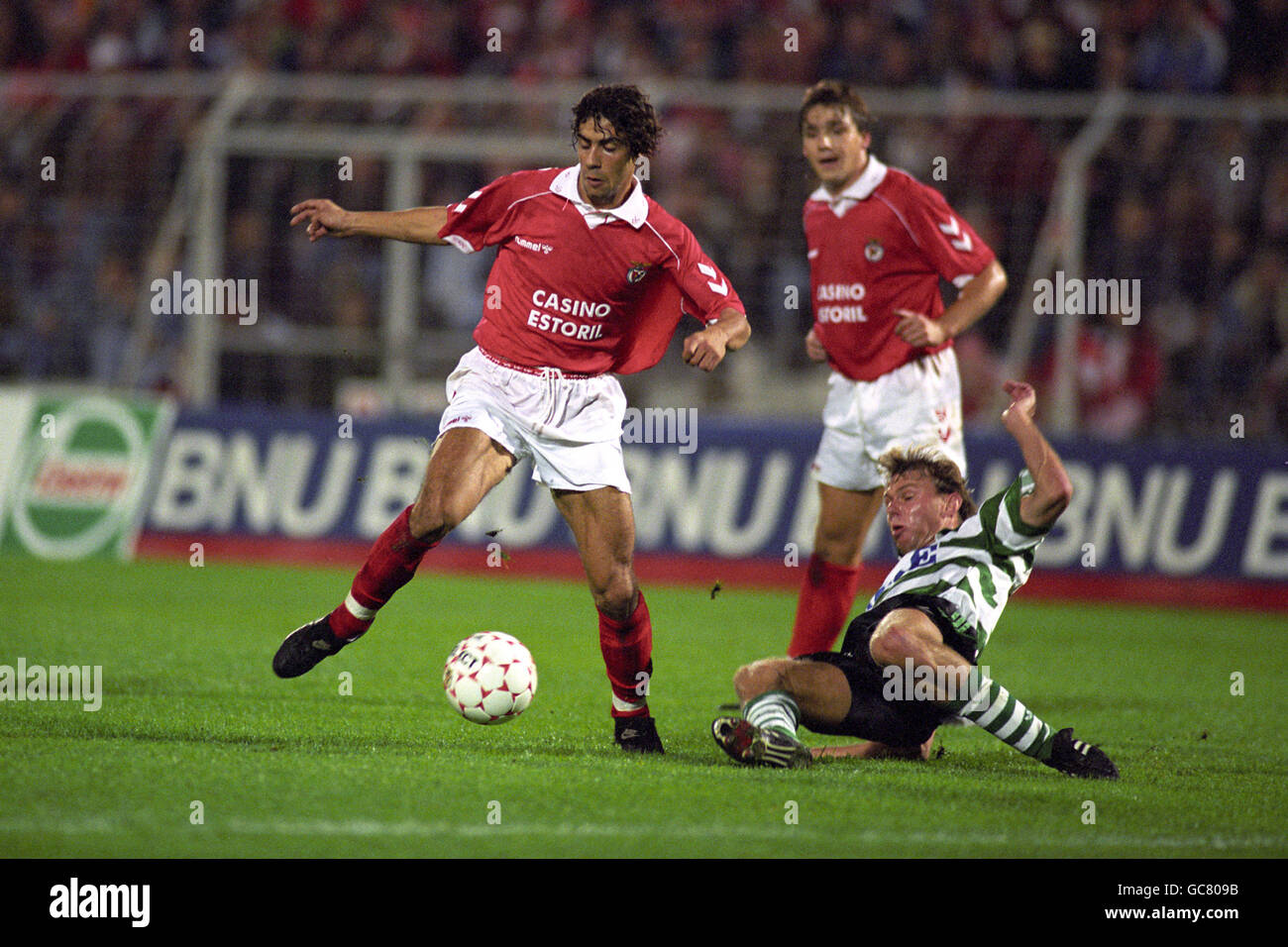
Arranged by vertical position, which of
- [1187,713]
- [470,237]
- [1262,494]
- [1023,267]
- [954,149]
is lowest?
[1187,713]

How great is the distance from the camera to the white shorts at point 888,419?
22.4 ft

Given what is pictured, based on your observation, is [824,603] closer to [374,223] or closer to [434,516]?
[434,516]

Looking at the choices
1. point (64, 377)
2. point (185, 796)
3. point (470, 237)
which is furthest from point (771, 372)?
point (185, 796)

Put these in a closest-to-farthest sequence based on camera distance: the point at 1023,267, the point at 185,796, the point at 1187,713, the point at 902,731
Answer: the point at 185,796
the point at 902,731
the point at 1187,713
the point at 1023,267

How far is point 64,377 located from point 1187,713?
9.31 m

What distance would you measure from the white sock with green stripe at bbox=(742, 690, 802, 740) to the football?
811mm

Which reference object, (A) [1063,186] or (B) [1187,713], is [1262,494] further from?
(B) [1187,713]

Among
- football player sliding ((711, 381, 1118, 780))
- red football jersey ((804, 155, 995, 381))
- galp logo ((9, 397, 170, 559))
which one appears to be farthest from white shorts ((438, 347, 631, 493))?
galp logo ((9, 397, 170, 559))

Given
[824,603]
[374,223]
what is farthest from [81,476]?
[824,603]

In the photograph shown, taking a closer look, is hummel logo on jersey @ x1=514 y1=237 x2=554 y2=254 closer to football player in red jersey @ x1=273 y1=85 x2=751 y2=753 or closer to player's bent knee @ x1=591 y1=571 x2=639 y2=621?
football player in red jersey @ x1=273 y1=85 x2=751 y2=753

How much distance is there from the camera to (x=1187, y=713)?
23.9 ft
